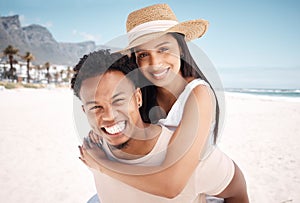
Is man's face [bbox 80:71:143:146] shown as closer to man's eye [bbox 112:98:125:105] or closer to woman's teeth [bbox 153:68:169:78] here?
man's eye [bbox 112:98:125:105]

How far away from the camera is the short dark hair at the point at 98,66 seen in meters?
1.09

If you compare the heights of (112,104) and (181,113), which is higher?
(112,104)

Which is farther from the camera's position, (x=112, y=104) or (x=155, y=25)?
(x=155, y=25)

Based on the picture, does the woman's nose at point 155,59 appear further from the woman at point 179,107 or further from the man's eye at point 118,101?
the man's eye at point 118,101

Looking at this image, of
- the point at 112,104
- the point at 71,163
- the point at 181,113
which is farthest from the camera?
the point at 71,163

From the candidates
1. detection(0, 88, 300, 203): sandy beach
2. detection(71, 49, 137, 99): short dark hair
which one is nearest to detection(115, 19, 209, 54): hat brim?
detection(71, 49, 137, 99): short dark hair

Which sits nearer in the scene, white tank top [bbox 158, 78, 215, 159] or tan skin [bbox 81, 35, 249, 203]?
tan skin [bbox 81, 35, 249, 203]

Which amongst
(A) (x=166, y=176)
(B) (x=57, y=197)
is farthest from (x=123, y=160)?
(B) (x=57, y=197)

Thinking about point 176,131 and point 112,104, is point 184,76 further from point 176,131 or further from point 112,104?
point 112,104

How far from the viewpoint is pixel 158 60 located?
54.7 inches

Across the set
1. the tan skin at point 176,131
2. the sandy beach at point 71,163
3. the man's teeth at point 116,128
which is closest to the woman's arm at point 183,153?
the tan skin at point 176,131

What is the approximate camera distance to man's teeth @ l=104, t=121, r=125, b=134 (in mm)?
1112

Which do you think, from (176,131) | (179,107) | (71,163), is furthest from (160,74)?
(71,163)

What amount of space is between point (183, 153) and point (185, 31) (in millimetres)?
676
